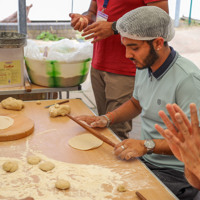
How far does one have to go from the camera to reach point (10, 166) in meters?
1.37

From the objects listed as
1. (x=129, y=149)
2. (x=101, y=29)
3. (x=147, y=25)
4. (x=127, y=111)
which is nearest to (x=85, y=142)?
(x=129, y=149)

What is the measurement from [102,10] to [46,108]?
0.94 metres

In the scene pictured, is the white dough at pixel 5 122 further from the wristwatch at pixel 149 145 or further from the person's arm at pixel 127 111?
the wristwatch at pixel 149 145

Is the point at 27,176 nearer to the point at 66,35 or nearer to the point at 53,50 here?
the point at 53,50

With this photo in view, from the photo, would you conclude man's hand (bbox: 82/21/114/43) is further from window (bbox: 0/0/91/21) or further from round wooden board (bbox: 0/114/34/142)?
window (bbox: 0/0/91/21)

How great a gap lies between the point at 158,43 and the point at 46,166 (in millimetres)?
919

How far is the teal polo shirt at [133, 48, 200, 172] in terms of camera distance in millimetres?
1594

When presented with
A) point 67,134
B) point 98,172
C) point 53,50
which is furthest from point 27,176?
point 53,50

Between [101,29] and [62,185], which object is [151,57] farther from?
[62,185]

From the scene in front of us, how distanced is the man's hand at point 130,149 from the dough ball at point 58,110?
58cm

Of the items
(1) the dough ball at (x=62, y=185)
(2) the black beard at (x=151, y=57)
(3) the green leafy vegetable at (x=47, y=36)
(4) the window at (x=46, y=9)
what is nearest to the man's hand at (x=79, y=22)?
(2) the black beard at (x=151, y=57)

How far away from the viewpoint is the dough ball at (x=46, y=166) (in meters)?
1.39

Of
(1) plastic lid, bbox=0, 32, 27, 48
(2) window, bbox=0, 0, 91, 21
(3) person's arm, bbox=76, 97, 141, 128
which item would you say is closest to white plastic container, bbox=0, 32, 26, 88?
(1) plastic lid, bbox=0, 32, 27, 48

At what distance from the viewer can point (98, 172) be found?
1.39m
